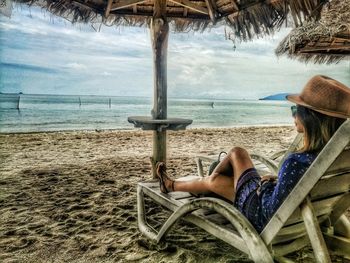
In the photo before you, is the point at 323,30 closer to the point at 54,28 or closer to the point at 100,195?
the point at 100,195

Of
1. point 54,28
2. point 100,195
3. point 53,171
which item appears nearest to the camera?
point 100,195

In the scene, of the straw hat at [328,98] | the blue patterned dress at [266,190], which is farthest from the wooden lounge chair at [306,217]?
the straw hat at [328,98]

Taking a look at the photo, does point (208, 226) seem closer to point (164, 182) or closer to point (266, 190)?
point (266, 190)

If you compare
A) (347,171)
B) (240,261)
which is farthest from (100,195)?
(347,171)

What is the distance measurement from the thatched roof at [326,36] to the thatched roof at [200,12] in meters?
0.98

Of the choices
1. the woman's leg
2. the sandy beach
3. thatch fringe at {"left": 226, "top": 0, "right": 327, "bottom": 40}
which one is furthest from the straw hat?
thatch fringe at {"left": 226, "top": 0, "right": 327, "bottom": 40}

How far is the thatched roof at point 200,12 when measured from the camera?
132 inches

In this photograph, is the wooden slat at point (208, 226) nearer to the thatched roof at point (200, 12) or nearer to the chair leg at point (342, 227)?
the chair leg at point (342, 227)

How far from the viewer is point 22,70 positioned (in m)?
50.9

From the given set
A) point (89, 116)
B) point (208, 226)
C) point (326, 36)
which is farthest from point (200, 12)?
point (89, 116)

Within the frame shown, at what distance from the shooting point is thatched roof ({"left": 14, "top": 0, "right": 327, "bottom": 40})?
3.36 meters

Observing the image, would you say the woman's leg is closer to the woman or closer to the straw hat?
the woman

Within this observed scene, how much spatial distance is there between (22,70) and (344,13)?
56123 millimetres

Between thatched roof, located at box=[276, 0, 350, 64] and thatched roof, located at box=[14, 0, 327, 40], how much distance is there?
981 mm
